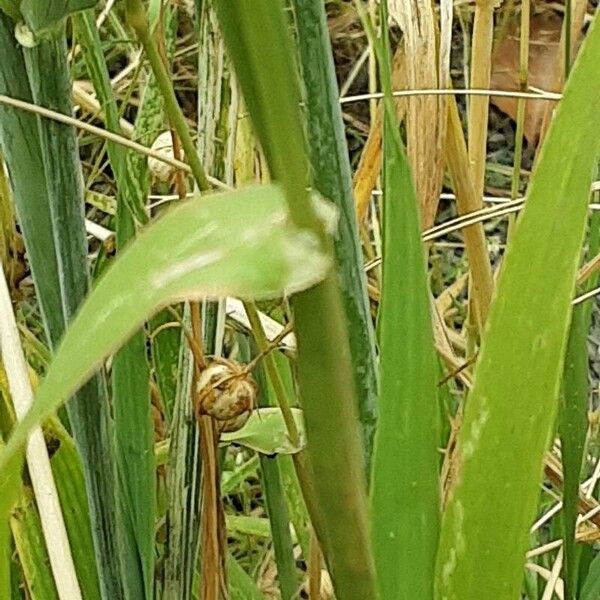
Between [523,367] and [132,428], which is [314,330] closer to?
[523,367]

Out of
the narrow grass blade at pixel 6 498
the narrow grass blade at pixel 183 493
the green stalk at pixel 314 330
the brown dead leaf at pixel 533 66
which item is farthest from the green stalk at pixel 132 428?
the brown dead leaf at pixel 533 66

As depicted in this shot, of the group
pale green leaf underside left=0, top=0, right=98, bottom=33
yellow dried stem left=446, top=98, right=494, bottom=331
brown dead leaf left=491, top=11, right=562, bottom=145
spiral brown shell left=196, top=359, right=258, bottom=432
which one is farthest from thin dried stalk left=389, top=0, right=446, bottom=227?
brown dead leaf left=491, top=11, right=562, bottom=145

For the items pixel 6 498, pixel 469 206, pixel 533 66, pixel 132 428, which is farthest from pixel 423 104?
pixel 533 66

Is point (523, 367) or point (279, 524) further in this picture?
point (279, 524)

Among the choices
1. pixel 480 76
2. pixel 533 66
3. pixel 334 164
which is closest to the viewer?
pixel 334 164

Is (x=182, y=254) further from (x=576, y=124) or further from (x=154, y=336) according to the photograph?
(x=154, y=336)

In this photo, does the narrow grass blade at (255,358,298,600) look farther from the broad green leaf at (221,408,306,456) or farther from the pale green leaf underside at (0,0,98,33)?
the pale green leaf underside at (0,0,98,33)
